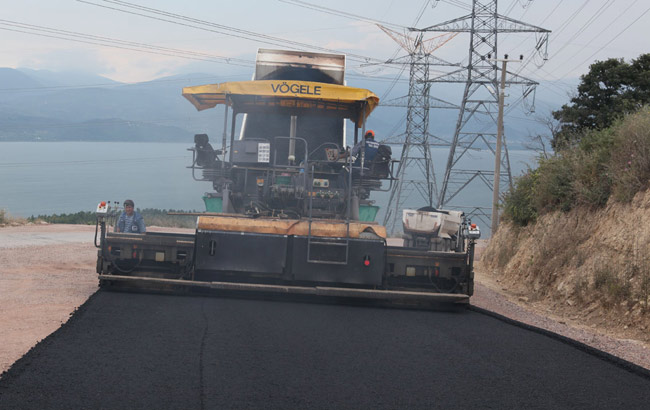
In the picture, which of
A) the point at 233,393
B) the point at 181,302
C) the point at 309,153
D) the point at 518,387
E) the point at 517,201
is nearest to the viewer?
the point at 233,393

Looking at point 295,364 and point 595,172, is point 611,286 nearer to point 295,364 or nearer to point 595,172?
point 595,172

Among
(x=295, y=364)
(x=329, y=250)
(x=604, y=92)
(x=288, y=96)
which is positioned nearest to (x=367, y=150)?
(x=288, y=96)

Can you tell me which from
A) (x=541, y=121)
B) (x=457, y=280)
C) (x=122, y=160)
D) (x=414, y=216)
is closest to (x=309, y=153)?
(x=457, y=280)

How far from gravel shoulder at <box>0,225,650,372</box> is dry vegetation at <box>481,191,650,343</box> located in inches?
15.0

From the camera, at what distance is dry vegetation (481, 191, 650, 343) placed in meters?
10.2

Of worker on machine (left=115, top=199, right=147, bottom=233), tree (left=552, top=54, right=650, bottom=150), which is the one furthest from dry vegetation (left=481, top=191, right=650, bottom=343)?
tree (left=552, top=54, right=650, bottom=150)

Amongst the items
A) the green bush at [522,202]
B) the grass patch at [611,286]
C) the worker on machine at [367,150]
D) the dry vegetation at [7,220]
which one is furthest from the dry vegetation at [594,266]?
the dry vegetation at [7,220]

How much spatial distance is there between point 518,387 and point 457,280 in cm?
347

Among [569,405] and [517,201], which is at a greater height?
[517,201]

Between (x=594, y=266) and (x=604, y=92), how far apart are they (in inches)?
707

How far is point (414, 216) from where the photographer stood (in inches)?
658

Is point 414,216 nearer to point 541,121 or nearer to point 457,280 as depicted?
point 457,280

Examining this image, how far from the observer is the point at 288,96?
1066 centimetres

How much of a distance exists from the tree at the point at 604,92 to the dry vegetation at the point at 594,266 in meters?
12.6
